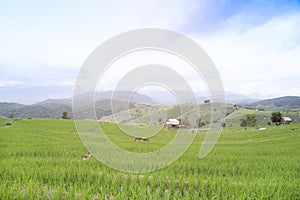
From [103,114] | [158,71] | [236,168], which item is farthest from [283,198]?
[103,114]

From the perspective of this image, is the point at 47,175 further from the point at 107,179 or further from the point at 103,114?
the point at 103,114

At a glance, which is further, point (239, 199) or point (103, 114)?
point (103, 114)

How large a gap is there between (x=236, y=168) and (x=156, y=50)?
4.00 m

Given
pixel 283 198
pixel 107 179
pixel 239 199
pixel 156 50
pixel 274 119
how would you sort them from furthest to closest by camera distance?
1. pixel 274 119
2. pixel 156 50
3. pixel 107 179
4. pixel 283 198
5. pixel 239 199

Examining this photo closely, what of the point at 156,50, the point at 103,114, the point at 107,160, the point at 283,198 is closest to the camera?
the point at 283,198

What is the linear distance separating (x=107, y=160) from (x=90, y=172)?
1.54 metres

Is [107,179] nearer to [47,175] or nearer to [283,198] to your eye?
[47,175]

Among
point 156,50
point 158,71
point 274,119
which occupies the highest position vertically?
point 156,50

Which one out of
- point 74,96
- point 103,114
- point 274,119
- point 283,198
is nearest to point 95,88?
point 74,96

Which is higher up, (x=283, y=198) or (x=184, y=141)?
(x=184, y=141)

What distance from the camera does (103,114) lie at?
8.55 metres

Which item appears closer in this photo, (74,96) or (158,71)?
(74,96)

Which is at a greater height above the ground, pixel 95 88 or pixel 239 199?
pixel 95 88

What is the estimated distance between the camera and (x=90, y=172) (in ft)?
17.9
